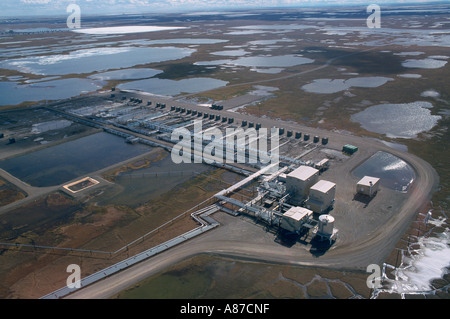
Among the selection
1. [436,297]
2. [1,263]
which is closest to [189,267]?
[1,263]

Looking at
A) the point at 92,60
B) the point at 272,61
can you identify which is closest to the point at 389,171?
the point at 272,61

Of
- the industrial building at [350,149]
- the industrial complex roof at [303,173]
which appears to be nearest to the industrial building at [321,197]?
the industrial complex roof at [303,173]

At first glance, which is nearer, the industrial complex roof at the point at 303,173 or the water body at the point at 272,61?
the industrial complex roof at the point at 303,173

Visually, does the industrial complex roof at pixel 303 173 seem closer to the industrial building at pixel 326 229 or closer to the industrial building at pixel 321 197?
the industrial building at pixel 321 197

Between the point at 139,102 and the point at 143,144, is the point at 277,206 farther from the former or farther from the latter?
the point at 139,102

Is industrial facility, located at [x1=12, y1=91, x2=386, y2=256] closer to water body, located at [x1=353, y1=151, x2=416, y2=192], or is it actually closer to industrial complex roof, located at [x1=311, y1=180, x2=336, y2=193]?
industrial complex roof, located at [x1=311, y1=180, x2=336, y2=193]

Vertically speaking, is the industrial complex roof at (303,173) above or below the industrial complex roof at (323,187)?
above

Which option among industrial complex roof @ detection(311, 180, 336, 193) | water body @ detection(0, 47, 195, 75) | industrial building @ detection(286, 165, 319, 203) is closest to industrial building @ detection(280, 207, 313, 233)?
industrial complex roof @ detection(311, 180, 336, 193)
